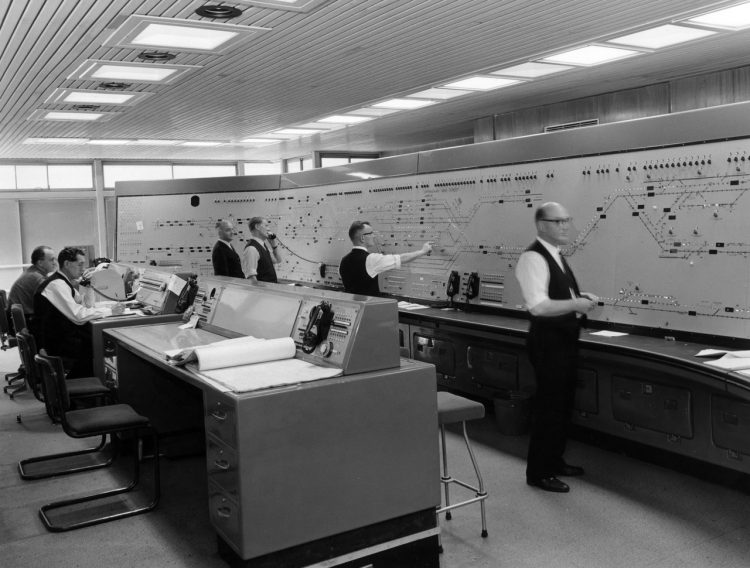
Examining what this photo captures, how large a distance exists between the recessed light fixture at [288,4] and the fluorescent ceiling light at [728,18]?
251cm

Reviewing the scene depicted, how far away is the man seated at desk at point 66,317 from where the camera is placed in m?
4.68

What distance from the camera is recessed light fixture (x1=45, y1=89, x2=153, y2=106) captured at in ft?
21.2

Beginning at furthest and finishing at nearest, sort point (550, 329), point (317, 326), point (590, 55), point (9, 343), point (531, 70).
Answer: point (9, 343) → point (531, 70) → point (590, 55) → point (550, 329) → point (317, 326)

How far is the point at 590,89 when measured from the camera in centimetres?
717

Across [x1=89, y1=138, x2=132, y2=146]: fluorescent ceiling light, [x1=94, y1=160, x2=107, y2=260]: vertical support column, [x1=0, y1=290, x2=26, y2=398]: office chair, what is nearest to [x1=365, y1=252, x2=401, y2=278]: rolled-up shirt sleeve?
[x1=0, y1=290, x2=26, y2=398]: office chair

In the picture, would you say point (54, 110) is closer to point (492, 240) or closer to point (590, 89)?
point (492, 240)

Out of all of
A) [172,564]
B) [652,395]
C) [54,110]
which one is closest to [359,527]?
[172,564]

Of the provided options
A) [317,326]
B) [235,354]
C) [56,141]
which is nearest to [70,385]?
[235,354]

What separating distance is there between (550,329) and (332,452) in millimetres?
1483

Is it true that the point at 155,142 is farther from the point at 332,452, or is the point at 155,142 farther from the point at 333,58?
the point at 332,452

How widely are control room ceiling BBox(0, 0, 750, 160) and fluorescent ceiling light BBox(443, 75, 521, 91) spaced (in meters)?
0.18

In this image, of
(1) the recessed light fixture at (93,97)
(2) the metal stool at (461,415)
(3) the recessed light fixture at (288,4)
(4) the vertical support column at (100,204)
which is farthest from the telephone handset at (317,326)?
(4) the vertical support column at (100,204)

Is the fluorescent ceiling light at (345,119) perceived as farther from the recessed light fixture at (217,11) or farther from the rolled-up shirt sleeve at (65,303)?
the rolled-up shirt sleeve at (65,303)

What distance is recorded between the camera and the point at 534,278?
11.8 feet
